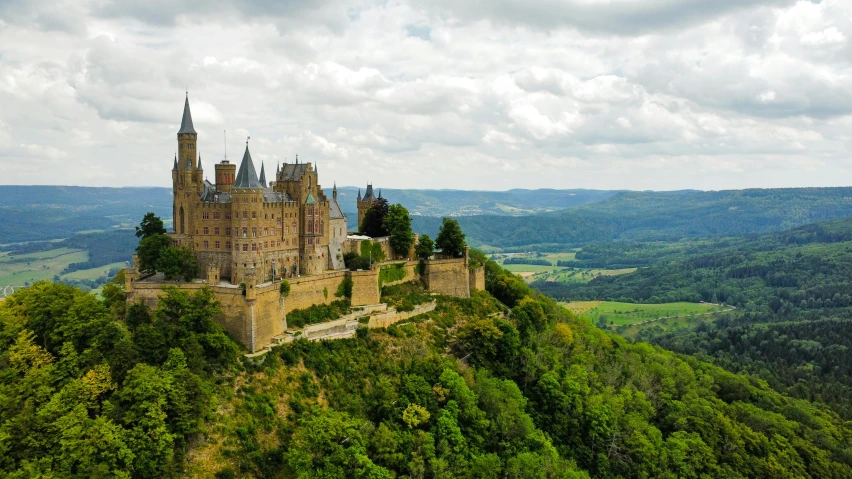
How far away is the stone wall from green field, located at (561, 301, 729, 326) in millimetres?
93740

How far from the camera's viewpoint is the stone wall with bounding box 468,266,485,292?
85.1 meters

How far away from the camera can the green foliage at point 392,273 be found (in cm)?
7469

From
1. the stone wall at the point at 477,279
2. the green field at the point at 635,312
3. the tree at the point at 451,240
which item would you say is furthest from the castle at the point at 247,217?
the green field at the point at 635,312

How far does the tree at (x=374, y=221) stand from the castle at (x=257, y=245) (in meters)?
9.48

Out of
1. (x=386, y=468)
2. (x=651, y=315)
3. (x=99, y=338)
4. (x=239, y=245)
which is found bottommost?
(x=651, y=315)

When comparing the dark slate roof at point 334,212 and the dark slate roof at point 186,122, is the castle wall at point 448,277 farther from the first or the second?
the dark slate roof at point 186,122

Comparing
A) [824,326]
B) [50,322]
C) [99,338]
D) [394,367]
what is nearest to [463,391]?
[394,367]

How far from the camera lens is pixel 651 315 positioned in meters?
183

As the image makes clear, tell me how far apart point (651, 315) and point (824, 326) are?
4795cm

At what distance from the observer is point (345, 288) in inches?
2736

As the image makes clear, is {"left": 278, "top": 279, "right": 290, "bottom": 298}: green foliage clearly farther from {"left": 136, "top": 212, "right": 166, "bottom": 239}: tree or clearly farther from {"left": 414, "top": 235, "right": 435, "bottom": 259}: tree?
{"left": 414, "top": 235, "right": 435, "bottom": 259}: tree

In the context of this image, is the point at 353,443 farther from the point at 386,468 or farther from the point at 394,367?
the point at 394,367

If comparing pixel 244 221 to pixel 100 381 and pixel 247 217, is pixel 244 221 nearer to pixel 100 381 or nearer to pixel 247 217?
pixel 247 217

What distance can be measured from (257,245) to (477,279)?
33.2 m
